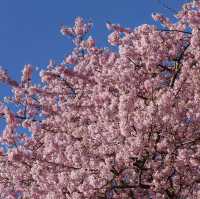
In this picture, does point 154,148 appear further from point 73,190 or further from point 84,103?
point 84,103

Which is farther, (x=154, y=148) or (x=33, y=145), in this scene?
(x=33, y=145)

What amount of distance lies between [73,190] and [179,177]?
6.50 feet

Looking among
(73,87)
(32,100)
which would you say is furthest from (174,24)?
(32,100)

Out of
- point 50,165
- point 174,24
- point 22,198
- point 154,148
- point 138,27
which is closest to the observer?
point 154,148

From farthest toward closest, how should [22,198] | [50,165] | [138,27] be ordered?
[138,27] < [22,198] < [50,165]

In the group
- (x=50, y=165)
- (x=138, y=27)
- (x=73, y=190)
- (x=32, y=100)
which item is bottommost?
(x=73, y=190)

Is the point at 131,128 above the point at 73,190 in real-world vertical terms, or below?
above

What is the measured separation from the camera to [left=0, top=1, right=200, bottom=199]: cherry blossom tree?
1020 centimetres

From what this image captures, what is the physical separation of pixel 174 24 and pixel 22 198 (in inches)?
234

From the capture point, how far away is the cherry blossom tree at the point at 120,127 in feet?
33.5

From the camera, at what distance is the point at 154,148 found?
1023cm

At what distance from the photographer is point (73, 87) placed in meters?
15.7

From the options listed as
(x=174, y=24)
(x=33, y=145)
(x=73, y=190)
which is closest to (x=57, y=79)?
(x=33, y=145)

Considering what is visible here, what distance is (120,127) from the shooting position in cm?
1023
